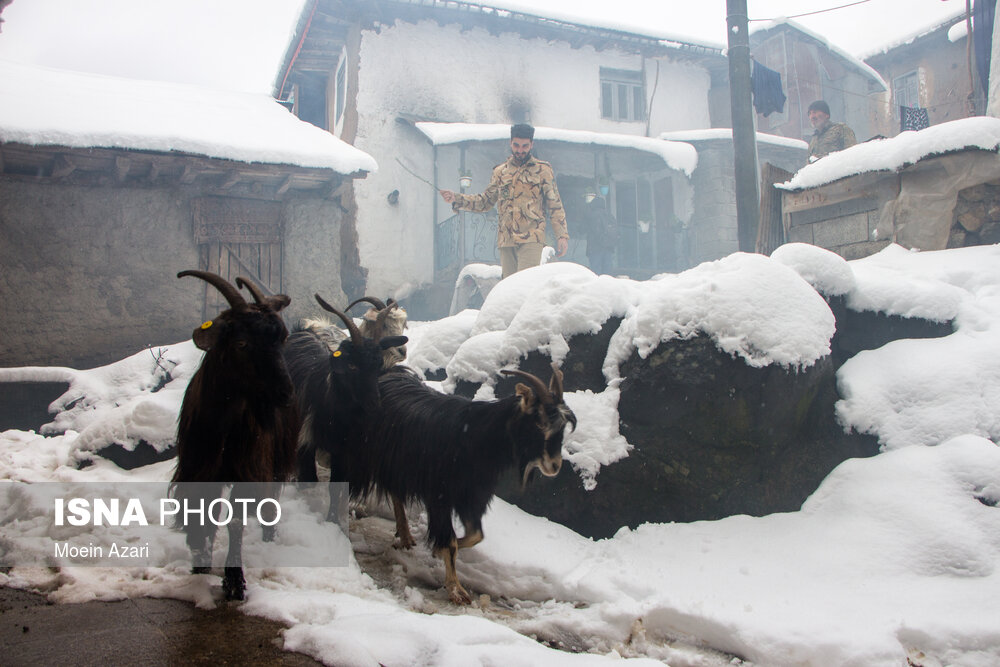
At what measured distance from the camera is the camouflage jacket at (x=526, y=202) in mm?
6984

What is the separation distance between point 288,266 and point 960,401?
8.88 metres

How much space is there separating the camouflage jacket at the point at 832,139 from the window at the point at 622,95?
28.9 ft

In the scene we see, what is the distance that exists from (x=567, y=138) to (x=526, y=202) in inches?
292

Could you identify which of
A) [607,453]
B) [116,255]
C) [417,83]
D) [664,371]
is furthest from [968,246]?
[417,83]

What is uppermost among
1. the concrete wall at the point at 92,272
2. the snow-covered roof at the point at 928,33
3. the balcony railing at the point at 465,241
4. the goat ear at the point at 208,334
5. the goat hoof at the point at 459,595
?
the snow-covered roof at the point at 928,33

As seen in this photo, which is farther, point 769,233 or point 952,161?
point 769,233

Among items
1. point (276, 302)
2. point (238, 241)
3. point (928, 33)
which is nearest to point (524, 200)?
point (276, 302)

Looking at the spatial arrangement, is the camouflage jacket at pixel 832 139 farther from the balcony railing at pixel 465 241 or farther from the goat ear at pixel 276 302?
the goat ear at pixel 276 302

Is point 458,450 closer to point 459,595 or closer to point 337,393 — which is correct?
point 459,595

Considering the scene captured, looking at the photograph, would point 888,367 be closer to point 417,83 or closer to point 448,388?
point 448,388

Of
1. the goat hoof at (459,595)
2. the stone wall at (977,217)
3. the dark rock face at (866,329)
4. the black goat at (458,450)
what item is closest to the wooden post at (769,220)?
the stone wall at (977,217)

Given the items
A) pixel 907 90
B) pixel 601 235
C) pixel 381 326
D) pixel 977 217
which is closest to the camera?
pixel 381 326

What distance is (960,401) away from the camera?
12.5 feet

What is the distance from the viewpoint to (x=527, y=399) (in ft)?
10.6
